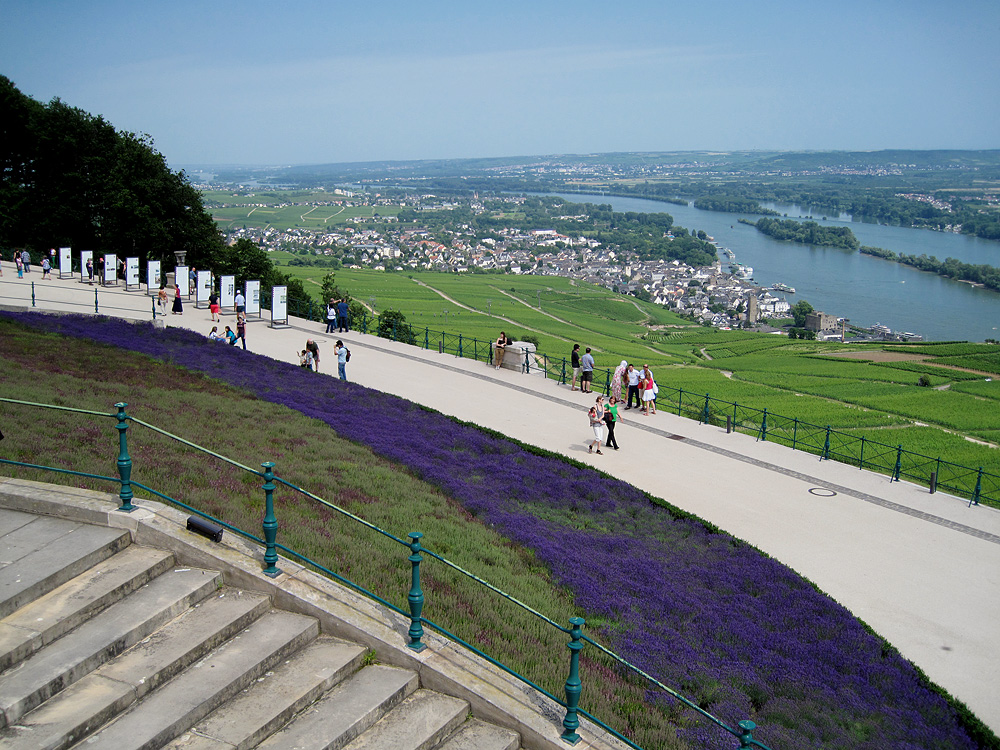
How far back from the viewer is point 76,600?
5.74 metres

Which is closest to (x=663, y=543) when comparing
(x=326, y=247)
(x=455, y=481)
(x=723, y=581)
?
(x=723, y=581)

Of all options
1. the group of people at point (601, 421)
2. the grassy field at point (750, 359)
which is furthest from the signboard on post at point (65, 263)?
the group of people at point (601, 421)

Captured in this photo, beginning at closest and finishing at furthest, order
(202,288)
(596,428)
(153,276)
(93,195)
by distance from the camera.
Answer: (596,428)
(153,276)
(202,288)
(93,195)

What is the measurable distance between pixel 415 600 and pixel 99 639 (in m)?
2.21

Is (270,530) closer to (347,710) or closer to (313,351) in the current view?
(347,710)

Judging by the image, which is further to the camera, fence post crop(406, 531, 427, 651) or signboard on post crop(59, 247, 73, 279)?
signboard on post crop(59, 247, 73, 279)

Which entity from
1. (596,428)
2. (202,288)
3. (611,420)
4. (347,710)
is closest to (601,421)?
(596,428)

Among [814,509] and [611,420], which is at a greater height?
[611,420]

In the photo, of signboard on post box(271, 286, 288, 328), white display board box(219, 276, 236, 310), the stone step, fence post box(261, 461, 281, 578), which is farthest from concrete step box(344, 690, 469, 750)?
white display board box(219, 276, 236, 310)

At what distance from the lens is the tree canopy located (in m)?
44.5

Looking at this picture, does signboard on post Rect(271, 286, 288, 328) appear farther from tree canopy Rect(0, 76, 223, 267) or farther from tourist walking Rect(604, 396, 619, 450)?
tree canopy Rect(0, 76, 223, 267)

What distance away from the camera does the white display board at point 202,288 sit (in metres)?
34.0

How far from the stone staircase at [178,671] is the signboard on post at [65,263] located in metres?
35.1

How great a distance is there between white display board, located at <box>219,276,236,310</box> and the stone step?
26.6 metres
